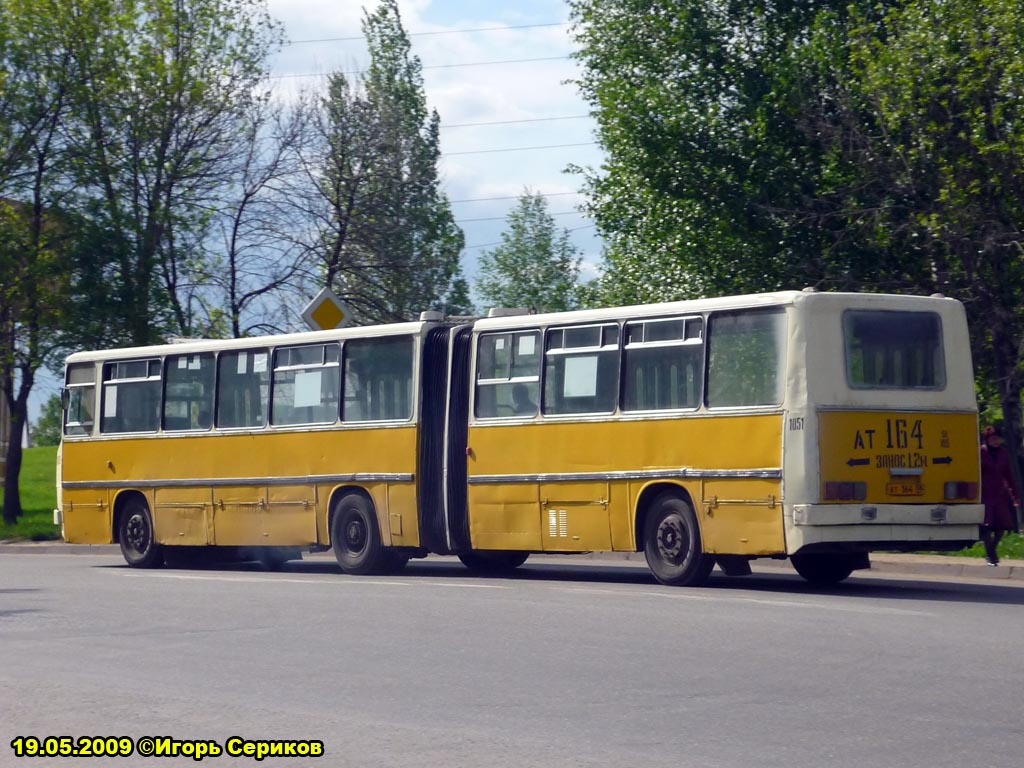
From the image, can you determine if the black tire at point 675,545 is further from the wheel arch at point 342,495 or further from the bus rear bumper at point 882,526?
the wheel arch at point 342,495

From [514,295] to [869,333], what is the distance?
82428 mm

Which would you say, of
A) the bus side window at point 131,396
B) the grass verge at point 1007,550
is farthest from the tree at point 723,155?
the bus side window at point 131,396

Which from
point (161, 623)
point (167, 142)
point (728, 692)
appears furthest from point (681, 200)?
point (728, 692)

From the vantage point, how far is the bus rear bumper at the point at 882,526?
15547 millimetres

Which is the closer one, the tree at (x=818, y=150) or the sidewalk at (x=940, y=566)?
the sidewalk at (x=940, y=566)

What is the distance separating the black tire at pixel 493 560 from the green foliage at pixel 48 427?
105 meters

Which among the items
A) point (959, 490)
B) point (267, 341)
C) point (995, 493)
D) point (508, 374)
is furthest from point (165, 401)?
point (959, 490)

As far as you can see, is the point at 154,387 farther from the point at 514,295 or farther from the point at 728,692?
the point at 514,295

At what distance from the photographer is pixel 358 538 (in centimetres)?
2053

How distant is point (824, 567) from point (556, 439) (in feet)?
10.7

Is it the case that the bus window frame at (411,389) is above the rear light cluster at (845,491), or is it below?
above

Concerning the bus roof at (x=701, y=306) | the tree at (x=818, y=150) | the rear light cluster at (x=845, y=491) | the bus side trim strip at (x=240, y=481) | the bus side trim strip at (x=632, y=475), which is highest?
the tree at (x=818, y=150)

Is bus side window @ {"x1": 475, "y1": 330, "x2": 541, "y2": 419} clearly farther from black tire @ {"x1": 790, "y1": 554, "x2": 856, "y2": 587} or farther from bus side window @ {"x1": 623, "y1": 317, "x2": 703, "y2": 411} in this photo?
black tire @ {"x1": 790, "y1": 554, "x2": 856, "y2": 587}

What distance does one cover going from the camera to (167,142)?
3375 cm
